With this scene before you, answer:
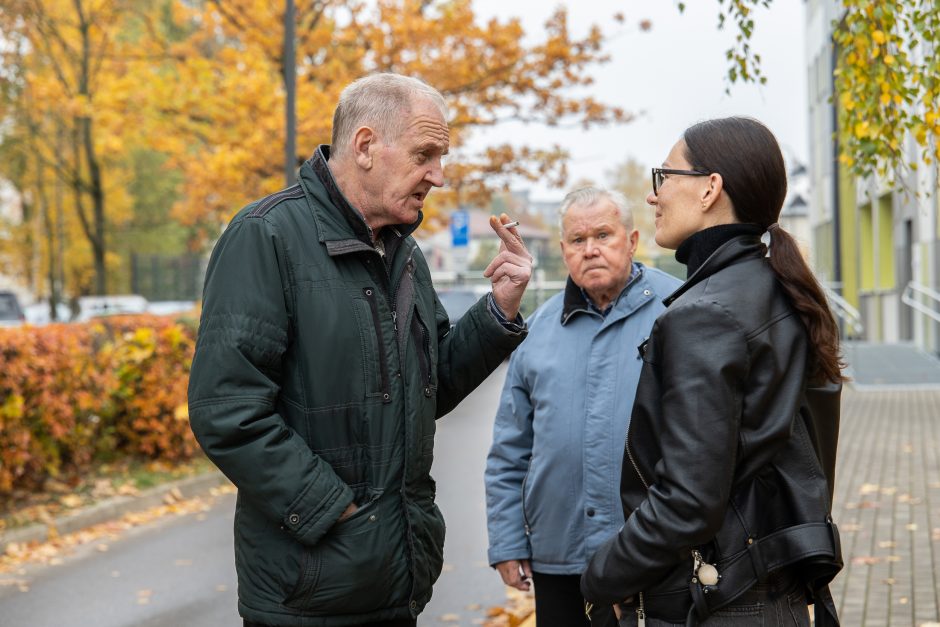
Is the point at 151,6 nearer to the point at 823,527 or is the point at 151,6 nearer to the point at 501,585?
the point at 501,585

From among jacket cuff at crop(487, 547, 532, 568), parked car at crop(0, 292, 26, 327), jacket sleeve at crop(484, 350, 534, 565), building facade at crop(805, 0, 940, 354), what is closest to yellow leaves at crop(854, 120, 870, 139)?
jacket sleeve at crop(484, 350, 534, 565)

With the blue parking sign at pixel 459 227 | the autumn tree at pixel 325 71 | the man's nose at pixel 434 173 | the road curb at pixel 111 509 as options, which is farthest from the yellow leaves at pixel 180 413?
the blue parking sign at pixel 459 227

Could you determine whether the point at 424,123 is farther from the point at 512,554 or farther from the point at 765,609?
the point at 512,554

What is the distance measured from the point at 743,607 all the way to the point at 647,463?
361 millimetres

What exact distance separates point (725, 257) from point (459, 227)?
2254 cm

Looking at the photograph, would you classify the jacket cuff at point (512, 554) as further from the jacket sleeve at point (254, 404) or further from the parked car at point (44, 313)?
the parked car at point (44, 313)

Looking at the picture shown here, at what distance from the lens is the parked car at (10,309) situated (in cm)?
2653

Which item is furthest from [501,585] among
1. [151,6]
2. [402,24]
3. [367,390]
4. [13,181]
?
[13,181]

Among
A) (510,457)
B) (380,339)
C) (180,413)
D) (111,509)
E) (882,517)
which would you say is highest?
(380,339)

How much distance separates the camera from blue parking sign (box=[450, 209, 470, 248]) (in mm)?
24250

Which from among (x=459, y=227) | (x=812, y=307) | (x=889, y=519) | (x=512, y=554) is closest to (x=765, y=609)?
(x=812, y=307)

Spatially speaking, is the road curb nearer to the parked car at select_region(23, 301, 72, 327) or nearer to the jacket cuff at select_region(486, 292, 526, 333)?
the jacket cuff at select_region(486, 292, 526, 333)

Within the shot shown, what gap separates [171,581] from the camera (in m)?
7.11

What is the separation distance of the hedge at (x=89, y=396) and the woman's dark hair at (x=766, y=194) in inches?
268
